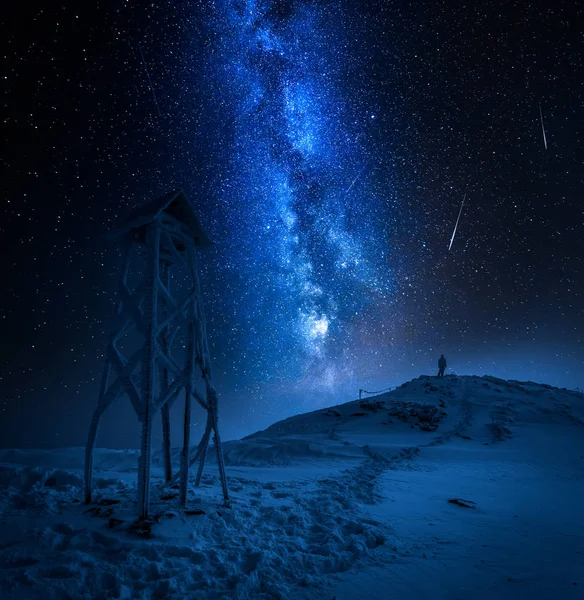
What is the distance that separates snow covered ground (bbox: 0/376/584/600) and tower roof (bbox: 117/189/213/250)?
4.70m

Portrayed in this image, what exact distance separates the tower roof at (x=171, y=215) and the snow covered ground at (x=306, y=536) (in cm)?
470

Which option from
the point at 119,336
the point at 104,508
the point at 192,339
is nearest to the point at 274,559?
the point at 104,508

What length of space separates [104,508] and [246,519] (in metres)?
2.19

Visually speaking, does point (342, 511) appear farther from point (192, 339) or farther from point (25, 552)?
point (25, 552)

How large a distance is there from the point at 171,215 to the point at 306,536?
20.4ft

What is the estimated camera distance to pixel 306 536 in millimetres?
4758

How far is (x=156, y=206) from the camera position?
5836 mm

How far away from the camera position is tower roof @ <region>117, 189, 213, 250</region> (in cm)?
570

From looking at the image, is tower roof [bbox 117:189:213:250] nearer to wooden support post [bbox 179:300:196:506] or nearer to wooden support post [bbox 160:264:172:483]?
wooden support post [bbox 160:264:172:483]

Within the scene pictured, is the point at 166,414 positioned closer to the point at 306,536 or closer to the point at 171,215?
the point at 306,536

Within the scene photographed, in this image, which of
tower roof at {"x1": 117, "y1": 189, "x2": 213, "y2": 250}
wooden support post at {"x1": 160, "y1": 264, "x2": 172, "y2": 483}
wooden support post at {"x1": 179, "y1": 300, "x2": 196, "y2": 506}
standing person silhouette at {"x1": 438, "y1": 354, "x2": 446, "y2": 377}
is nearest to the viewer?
wooden support post at {"x1": 179, "y1": 300, "x2": 196, "y2": 506}

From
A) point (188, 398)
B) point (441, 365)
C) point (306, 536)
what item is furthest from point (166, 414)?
point (441, 365)

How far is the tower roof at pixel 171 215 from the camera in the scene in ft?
18.7

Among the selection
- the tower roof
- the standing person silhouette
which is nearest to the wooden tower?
the tower roof
